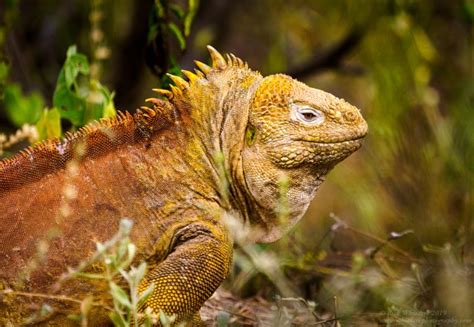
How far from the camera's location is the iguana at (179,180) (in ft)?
13.8

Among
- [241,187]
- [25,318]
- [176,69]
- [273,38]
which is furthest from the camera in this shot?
[273,38]

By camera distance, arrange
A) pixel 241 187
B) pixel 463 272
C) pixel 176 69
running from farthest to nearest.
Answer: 1. pixel 176 69
2. pixel 463 272
3. pixel 241 187

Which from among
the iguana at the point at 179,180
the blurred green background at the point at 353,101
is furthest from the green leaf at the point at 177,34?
the iguana at the point at 179,180

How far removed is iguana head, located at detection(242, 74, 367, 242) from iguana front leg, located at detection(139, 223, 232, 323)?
30 cm

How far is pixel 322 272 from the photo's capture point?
5.61 m

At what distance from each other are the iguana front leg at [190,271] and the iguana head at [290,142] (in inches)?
11.9

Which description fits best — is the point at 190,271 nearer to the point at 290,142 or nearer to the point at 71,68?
the point at 290,142

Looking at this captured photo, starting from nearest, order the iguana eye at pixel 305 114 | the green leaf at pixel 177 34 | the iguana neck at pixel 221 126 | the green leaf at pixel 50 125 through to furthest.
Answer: the iguana neck at pixel 221 126 → the iguana eye at pixel 305 114 → the green leaf at pixel 50 125 → the green leaf at pixel 177 34

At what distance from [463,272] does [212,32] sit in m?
4.66

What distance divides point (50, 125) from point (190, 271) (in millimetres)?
1696

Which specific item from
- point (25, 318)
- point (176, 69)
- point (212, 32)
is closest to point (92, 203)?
point (25, 318)

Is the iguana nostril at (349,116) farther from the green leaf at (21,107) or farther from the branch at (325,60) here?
the branch at (325,60)

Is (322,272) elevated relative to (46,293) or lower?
lower

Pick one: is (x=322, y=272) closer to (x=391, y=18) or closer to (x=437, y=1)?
(x=391, y=18)
